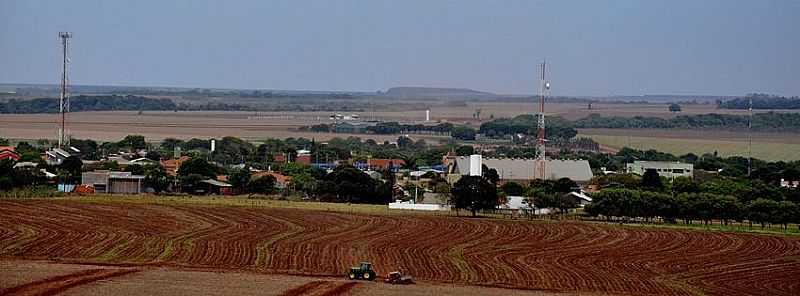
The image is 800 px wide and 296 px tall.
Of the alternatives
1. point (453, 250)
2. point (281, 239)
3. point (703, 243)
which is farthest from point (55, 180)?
point (703, 243)

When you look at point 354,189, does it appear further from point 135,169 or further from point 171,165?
point 171,165

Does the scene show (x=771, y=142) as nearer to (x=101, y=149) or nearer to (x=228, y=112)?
(x=101, y=149)

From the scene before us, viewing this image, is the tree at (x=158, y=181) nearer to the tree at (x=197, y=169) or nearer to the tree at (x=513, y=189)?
the tree at (x=197, y=169)

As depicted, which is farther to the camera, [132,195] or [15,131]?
[15,131]

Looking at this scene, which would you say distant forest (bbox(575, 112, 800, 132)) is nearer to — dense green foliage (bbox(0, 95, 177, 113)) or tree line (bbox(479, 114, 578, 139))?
tree line (bbox(479, 114, 578, 139))

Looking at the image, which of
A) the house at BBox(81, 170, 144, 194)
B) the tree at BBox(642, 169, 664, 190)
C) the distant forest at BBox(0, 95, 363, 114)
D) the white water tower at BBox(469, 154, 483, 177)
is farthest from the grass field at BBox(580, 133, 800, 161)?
the distant forest at BBox(0, 95, 363, 114)

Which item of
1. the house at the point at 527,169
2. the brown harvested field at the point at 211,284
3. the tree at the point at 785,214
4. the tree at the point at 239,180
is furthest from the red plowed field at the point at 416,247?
the house at the point at 527,169
